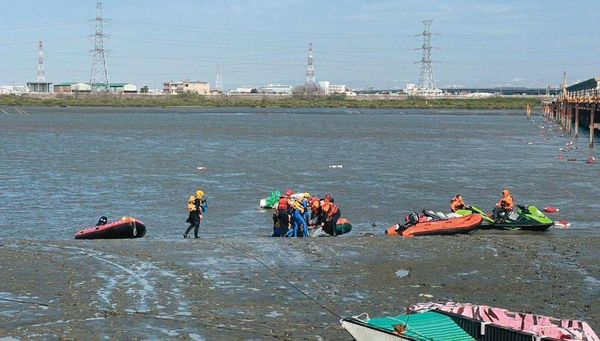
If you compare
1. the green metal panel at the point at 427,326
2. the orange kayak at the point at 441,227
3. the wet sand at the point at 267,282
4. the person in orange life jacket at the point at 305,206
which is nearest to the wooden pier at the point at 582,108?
the orange kayak at the point at 441,227

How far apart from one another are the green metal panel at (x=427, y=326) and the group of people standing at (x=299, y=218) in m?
13.0

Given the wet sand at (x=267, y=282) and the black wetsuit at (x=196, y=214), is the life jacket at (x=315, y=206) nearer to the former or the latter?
the wet sand at (x=267, y=282)

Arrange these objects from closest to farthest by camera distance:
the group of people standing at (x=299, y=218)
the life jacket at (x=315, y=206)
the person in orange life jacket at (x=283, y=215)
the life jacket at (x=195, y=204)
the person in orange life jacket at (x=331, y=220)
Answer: the life jacket at (x=195, y=204) < the person in orange life jacket at (x=283, y=215) < the group of people standing at (x=299, y=218) < the person in orange life jacket at (x=331, y=220) < the life jacket at (x=315, y=206)

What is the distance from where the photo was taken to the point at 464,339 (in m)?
14.4

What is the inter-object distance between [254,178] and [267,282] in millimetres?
28108

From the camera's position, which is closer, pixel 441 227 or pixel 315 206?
pixel 441 227

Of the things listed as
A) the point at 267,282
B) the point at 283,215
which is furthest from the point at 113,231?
the point at 267,282

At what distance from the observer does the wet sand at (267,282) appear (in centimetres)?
1723

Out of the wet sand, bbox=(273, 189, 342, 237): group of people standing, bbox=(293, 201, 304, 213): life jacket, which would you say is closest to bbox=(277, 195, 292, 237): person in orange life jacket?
bbox=(273, 189, 342, 237): group of people standing

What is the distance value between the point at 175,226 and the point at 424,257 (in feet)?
35.4

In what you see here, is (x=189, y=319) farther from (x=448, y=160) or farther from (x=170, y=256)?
(x=448, y=160)

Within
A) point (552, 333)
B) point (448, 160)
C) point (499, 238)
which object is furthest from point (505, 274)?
point (448, 160)

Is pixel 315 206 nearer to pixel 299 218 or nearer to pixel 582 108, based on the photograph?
pixel 299 218

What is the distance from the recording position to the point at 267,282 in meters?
20.8
